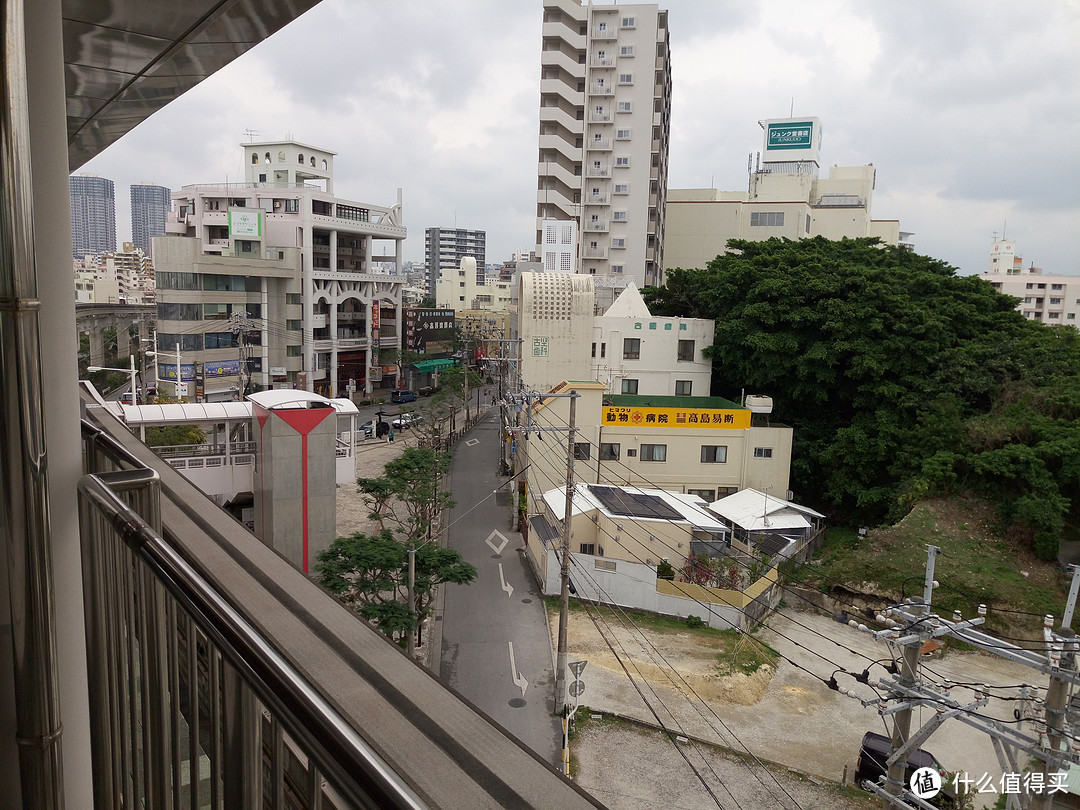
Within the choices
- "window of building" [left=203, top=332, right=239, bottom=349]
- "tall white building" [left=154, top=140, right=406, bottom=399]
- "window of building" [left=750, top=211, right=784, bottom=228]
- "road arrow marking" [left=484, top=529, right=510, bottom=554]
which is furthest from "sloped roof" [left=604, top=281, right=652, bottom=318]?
"window of building" [left=750, top=211, right=784, bottom=228]

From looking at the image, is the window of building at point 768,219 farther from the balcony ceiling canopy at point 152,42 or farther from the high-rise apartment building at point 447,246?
the high-rise apartment building at point 447,246

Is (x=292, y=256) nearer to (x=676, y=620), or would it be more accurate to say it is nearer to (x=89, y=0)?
(x=676, y=620)

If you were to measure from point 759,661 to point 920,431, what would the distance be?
296 inches

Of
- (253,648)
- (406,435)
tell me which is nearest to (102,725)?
(253,648)

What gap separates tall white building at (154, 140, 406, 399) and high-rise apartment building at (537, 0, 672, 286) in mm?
7696

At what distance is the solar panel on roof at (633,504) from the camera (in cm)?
1234

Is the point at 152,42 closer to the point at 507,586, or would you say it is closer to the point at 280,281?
the point at 507,586

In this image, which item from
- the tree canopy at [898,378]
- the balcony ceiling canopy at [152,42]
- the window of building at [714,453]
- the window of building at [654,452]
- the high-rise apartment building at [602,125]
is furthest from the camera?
the high-rise apartment building at [602,125]

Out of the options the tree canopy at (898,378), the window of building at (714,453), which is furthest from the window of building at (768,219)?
the window of building at (714,453)

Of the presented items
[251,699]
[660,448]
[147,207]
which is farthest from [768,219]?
[147,207]

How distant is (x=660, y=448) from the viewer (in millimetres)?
15867

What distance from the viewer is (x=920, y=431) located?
15.0 m

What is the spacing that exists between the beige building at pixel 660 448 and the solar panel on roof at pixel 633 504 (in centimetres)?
162

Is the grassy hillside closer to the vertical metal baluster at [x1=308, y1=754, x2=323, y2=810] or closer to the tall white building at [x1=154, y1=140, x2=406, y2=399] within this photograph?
the vertical metal baluster at [x1=308, y1=754, x2=323, y2=810]
